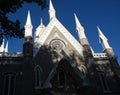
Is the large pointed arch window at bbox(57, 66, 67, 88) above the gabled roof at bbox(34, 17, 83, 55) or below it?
below

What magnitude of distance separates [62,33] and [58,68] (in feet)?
22.0

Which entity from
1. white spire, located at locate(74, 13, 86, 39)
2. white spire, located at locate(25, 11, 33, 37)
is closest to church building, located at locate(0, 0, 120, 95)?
white spire, located at locate(25, 11, 33, 37)

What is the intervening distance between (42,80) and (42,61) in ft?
8.10

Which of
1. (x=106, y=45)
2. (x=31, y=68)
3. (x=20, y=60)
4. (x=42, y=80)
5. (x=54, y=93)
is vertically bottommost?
(x=54, y=93)

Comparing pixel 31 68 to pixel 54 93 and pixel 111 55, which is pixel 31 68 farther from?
pixel 111 55

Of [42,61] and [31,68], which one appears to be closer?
[31,68]

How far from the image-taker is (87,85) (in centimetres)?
1875

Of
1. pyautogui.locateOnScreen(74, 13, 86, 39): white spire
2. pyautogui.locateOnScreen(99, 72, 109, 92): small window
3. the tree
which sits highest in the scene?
pyautogui.locateOnScreen(74, 13, 86, 39): white spire

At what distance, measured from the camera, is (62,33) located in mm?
25234

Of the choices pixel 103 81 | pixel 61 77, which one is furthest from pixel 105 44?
pixel 61 77

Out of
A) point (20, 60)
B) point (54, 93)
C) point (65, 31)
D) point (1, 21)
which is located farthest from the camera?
point (65, 31)

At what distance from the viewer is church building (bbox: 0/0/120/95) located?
18734mm

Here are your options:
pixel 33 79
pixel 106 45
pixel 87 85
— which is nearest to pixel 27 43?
pixel 33 79

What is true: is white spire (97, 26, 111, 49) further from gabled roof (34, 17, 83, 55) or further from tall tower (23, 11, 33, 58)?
tall tower (23, 11, 33, 58)
